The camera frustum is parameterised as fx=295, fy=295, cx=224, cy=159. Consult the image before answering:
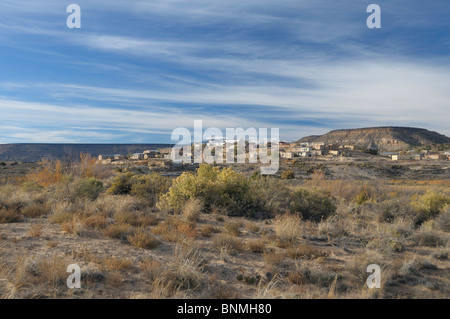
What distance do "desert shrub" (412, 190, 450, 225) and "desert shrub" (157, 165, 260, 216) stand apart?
215 inches

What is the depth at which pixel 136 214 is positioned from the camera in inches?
338

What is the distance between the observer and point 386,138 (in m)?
103

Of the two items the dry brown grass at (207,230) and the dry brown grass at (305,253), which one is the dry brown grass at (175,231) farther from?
the dry brown grass at (305,253)

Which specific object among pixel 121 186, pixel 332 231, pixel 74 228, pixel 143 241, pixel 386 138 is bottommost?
pixel 332 231

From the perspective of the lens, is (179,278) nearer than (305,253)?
Yes

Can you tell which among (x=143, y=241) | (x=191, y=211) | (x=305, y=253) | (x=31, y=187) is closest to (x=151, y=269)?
(x=143, y=241)

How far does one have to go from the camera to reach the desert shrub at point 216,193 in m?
9.75

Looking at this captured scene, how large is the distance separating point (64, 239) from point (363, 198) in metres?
11.6

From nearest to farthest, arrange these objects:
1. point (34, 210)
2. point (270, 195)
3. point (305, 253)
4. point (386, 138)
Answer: point (305, 253) → point (34, 210) → point (270, 195) → point (386, 138)

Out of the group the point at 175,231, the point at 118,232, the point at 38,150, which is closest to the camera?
the point at 118,232

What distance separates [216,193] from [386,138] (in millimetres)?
109467

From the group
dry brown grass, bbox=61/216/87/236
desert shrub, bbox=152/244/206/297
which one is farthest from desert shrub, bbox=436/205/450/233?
dry brown grass, bbox=61/216/87/236

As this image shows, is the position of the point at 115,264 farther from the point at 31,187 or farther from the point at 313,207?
the point at 31,187
